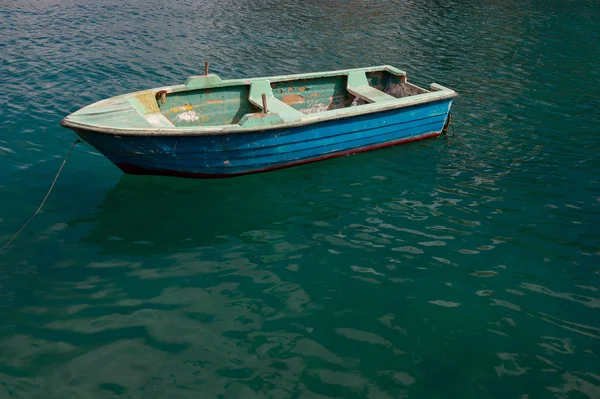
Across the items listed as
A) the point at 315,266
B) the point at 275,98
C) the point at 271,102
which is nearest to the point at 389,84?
the point at 275,98

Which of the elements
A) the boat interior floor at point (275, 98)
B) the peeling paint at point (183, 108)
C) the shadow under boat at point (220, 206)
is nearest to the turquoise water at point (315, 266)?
the shadow under boat at point (220, 206)

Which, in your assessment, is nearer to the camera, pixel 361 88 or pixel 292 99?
pixel 292 99

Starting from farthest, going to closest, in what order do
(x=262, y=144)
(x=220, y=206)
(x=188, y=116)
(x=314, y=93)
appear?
(x=314, y=93)
(x=188, y=116)
(x=262, y=144)
(x=220, y=206)

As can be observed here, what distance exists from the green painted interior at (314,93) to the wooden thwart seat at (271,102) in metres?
0.58

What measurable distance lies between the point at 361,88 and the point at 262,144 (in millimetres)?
Answer: 4759

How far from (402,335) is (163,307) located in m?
3.55

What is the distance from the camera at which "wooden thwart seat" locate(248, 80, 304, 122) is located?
11383 mm

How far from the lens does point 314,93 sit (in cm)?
1445

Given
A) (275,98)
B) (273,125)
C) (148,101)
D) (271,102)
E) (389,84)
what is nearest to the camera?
(273,125)

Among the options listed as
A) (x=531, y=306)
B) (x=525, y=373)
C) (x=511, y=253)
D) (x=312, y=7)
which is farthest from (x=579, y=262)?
(x=312, y=7)

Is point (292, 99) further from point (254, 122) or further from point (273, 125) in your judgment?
point (254, 122)

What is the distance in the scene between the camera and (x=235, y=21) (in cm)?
2684

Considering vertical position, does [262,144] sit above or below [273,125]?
below

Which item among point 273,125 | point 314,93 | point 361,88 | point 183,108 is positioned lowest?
point 183,108
